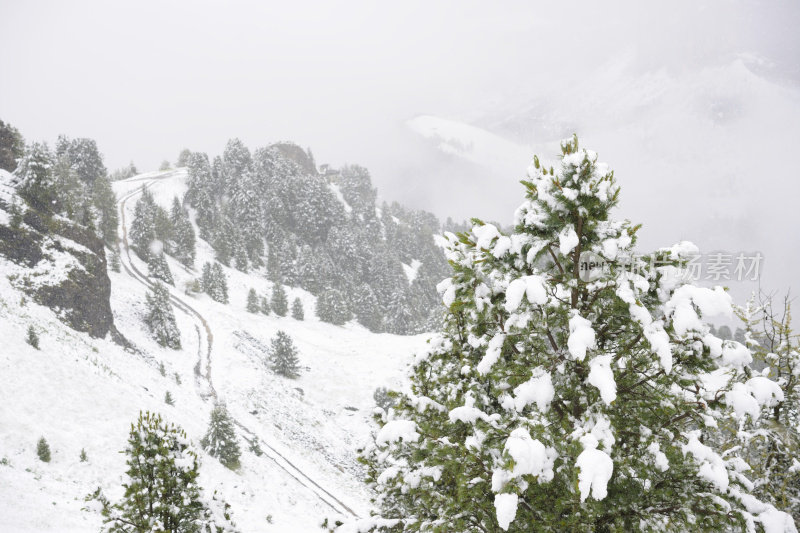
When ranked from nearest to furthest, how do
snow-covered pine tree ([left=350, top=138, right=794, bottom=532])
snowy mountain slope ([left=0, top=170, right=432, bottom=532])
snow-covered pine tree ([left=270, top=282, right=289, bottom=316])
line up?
1. snow-covered pine tree ([left=350, top=138, right=794, bottom=532])
2. snowy mountain slope ([left=0, top=170, right=432, bottom=532])
3. snow-covered pine tree ([left=270, top=282, right=289, bottom=316])

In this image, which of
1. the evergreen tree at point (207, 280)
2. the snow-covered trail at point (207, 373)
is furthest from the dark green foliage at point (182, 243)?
the evergreen tree at point (207, 280)

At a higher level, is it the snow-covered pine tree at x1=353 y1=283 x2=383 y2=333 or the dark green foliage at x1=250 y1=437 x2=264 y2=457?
the snow-covered pine tree at x1=353 y1=283 x2=383 y2=333

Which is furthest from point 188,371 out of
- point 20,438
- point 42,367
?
point 20,438

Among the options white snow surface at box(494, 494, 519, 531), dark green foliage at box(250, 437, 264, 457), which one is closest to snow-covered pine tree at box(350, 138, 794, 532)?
white snow surface at box(494, 494, 519, 531)

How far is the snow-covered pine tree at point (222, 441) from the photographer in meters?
17.2

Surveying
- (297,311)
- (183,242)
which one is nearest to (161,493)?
(297,311)

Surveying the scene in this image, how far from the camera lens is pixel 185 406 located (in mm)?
21203

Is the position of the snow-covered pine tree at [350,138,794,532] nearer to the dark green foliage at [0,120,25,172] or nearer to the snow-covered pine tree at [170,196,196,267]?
the dark green foliage at [0,120,25,172]

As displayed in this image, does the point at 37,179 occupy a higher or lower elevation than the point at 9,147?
lower

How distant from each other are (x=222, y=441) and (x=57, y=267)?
1534cm

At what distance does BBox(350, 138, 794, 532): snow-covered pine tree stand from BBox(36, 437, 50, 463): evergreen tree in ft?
41.3

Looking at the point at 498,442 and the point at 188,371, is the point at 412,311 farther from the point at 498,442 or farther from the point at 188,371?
the point at 498,442

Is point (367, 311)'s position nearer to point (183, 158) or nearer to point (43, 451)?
point (43, 451)

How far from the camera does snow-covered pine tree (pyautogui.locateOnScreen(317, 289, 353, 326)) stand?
185 feet
